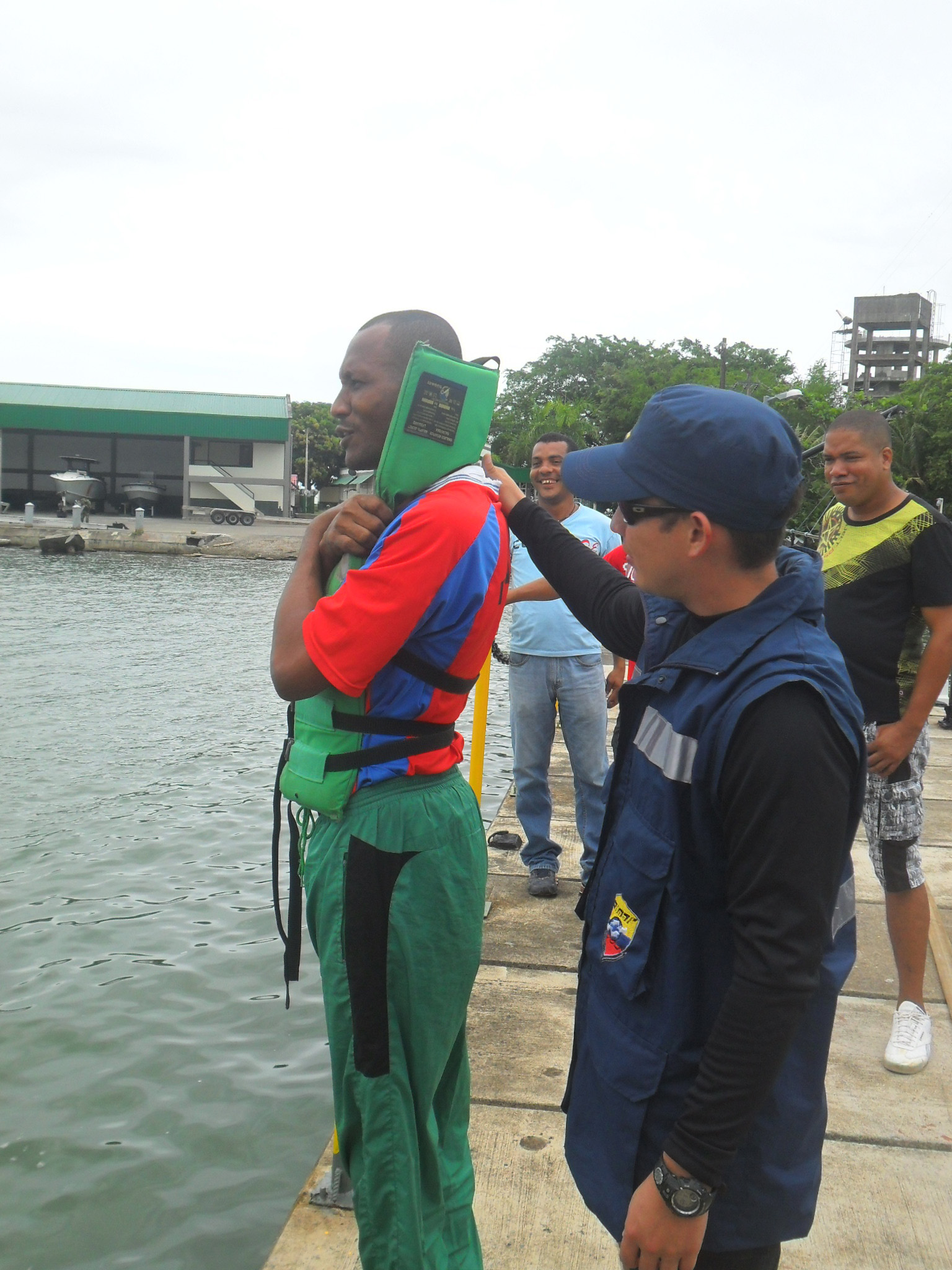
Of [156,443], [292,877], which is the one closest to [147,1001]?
[292,877]

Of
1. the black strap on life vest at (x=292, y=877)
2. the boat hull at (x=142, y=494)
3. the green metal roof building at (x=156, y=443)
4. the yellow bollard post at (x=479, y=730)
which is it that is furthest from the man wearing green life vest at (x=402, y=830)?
the boat hull at (x=142, y=494)

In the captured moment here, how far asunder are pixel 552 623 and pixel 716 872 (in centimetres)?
379

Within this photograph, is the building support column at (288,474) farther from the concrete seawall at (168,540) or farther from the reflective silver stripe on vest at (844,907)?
the reflective silver stripe on vest at (844,907)

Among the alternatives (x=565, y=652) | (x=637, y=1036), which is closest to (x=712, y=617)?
(x=637, y=1036)

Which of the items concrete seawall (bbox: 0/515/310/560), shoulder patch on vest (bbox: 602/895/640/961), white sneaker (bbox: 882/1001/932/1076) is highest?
shoulder patch on vest (bbox: 602/895/640/961)

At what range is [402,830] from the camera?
219cm

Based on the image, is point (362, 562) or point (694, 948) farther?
point (362, 562)

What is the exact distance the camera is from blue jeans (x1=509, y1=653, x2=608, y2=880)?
17.8ft

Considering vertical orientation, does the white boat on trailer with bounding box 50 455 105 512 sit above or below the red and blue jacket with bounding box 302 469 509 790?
below

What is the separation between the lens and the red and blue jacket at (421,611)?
205 cm

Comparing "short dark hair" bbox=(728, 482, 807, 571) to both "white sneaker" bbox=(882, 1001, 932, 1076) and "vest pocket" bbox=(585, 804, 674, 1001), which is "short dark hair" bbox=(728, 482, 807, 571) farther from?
"white sneaker" bbox=(882, 1001, 932, 1076)

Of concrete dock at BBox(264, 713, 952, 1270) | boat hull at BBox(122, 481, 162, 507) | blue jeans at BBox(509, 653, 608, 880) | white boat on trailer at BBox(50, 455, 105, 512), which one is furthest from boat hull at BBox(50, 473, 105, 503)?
concrete dock at BBox(264, 713, 952, 1270)

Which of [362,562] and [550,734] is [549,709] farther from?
[362,562]

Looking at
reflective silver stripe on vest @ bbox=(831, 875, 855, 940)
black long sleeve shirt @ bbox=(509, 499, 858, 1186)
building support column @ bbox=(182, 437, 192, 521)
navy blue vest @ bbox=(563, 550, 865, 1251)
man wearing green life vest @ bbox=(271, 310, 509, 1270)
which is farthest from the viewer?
building support column @ bbox=(182, 437, 192, 521)
